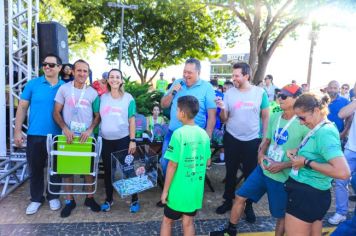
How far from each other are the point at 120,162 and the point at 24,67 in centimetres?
275

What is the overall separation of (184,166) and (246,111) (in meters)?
1.39

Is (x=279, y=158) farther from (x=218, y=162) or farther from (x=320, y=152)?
(x=218, y=162)

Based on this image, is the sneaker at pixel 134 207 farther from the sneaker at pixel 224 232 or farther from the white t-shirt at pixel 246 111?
the white t-shirt at pixel 246 111

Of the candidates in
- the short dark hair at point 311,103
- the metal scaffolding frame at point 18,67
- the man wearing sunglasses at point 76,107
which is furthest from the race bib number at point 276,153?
the metal scaffolding frame at point 18,67

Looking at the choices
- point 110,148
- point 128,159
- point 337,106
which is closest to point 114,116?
point 110,148

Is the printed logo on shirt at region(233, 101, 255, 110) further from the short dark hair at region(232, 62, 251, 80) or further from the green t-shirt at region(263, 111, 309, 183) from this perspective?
the green t-shirt at region(263, 111, 309, 183)

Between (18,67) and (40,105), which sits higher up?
(18,67)

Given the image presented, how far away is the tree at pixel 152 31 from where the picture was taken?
19062mm

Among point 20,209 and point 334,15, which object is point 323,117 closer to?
point 20,209

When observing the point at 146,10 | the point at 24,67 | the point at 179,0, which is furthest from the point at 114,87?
the point at 146,10

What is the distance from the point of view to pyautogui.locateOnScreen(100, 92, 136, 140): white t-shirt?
12.5 ft

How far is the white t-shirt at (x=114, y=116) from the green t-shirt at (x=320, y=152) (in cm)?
216

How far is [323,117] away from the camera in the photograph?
2.37 metres

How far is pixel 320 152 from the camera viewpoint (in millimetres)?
2275
